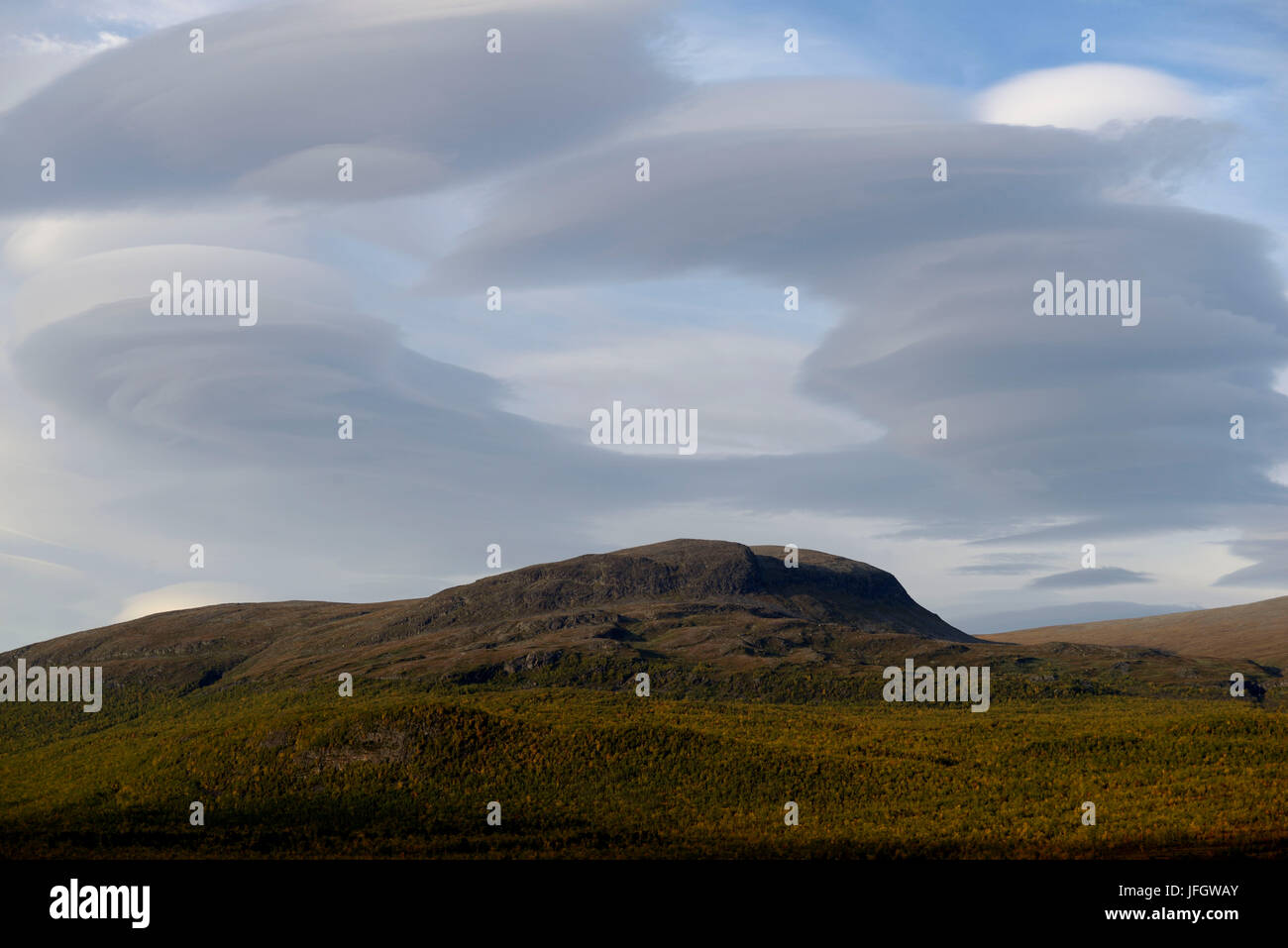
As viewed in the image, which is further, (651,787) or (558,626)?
(558,626)

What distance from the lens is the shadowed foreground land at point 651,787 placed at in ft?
169

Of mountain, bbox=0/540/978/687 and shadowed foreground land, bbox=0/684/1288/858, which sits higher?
mountain, bbox=0/540/978/687

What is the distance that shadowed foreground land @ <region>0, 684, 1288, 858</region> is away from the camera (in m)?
51.7

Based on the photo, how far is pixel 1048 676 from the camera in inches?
4884

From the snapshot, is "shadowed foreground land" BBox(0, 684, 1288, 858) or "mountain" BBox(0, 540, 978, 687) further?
"mountain" BBox(0, 540, 978, 687)

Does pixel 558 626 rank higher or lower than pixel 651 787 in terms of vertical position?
higher

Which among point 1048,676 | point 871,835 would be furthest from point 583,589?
point 871,835

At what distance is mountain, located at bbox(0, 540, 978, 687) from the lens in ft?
419

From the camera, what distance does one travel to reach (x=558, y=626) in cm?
14412

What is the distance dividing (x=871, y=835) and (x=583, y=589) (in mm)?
118606

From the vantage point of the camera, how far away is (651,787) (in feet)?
215

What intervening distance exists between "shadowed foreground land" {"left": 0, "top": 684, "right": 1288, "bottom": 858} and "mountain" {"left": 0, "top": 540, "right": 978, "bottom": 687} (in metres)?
38.8

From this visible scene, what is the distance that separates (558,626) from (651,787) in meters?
79.6
